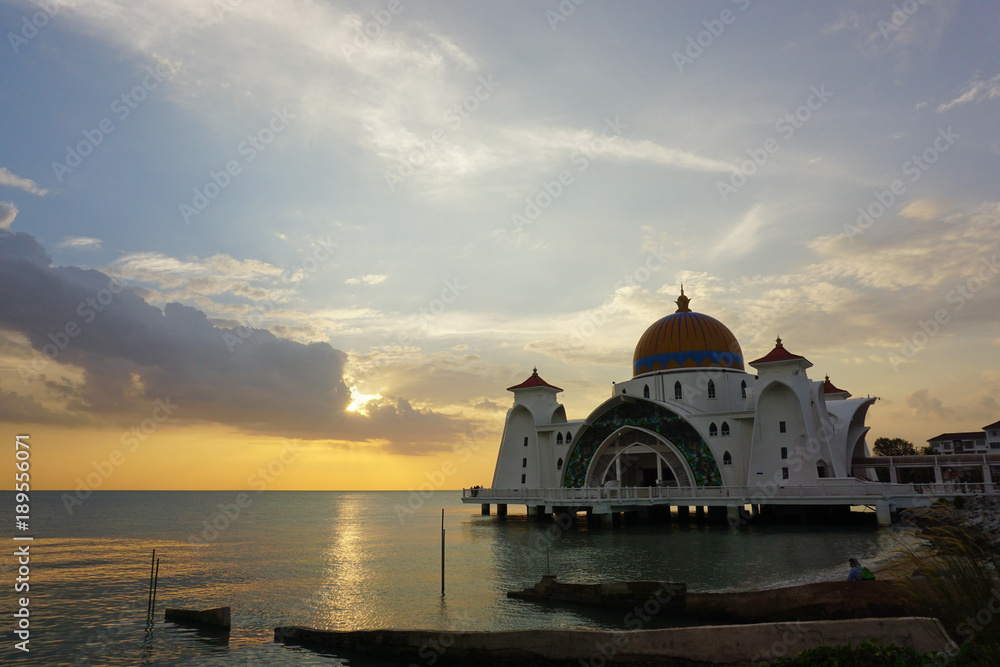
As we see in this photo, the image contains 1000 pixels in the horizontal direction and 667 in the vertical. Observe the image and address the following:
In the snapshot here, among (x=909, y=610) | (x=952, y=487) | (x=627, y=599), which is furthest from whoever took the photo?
(x=952, y=487)

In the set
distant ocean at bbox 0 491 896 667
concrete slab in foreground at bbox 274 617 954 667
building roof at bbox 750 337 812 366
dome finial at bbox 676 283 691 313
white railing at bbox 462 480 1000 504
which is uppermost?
dome finial at bbox 676 283 691 313

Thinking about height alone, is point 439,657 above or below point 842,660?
below

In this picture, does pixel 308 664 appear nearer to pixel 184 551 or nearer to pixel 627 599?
pixel 627 599

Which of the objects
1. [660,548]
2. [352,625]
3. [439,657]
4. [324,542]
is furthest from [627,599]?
[324,542]

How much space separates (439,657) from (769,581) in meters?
12.4

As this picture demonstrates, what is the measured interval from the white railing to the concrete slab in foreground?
2968 cm

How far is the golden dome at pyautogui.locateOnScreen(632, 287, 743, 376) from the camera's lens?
48875 millimetres

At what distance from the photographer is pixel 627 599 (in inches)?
669

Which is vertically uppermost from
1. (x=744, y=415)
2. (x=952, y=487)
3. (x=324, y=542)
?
(x=744, y=415)

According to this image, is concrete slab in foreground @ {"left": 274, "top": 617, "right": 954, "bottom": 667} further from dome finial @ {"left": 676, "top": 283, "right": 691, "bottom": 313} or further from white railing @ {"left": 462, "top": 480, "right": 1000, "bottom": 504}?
dome finial @ {"left": 676, "top": 283, "right": 691, "bottom": 313}

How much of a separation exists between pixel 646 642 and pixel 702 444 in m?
34.2

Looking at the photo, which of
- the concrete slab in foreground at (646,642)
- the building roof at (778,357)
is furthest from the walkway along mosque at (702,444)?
the concrete slab in foreground at (646,642)

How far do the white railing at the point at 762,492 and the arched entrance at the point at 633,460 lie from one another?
2145 millimetres

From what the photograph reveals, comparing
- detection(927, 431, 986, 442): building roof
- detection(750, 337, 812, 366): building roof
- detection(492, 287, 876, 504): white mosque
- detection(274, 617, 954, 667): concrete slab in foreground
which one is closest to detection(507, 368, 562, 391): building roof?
detection(492, 287, 876, 504): white mosque
